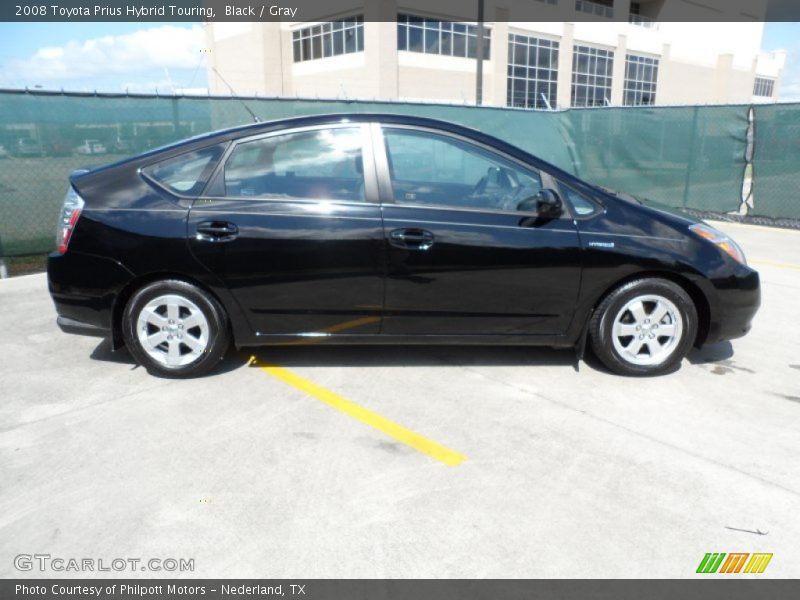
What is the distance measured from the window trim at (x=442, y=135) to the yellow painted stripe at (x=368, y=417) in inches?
50.2

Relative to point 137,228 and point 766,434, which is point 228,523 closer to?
point 137,228

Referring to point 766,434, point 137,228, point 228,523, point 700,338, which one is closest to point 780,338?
point 700,338

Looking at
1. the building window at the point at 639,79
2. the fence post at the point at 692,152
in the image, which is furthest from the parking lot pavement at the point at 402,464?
the building window at the point at 639,79

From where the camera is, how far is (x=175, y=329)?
13.3 feet

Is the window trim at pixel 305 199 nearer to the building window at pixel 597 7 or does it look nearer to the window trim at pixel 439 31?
the window trim at pixel 439 31

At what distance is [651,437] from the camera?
11.1ft

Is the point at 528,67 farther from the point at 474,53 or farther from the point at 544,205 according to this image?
the point at 544,205

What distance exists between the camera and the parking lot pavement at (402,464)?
98.5 inches

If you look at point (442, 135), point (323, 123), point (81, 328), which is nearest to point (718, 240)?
point (442, 135)

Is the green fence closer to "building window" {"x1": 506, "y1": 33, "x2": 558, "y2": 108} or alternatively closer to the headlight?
the headlight

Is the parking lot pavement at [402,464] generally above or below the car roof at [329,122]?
below

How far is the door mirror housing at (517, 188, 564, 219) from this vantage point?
3887 mm
